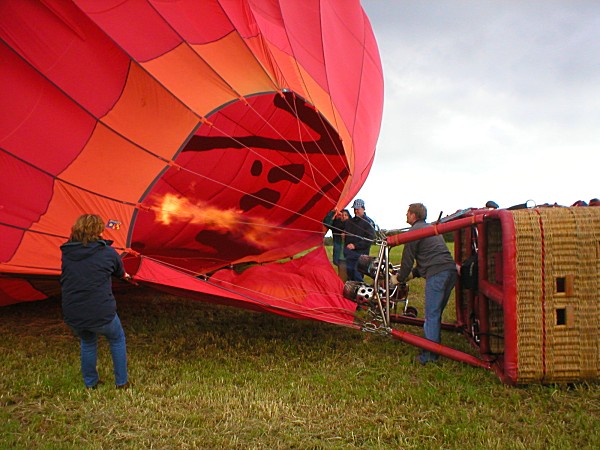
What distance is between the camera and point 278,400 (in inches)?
118

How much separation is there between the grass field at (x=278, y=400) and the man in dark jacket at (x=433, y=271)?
289 millimetres

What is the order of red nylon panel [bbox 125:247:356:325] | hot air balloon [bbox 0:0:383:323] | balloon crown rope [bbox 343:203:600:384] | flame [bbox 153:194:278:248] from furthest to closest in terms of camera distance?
flame [bbox 153:194:278:248], hot air balloon [bbox 0:0:383:323], red nylon panel [bbox 125:247:356:325], balloon crown rope [bbox 343:203:600:384]

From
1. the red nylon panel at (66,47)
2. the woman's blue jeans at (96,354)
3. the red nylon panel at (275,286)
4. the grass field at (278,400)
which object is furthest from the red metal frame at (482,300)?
the red nylon panel at (66,47)

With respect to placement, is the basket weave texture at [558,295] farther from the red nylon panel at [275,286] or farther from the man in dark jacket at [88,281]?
the man in dark jacket at [88,281]

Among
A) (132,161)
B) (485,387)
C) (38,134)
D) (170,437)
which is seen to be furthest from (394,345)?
(38,134)

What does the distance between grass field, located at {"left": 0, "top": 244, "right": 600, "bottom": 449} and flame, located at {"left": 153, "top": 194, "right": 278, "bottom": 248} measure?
1.53m

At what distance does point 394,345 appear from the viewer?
13.6 feet

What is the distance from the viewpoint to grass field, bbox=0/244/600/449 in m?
2.55

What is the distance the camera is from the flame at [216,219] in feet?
18.0

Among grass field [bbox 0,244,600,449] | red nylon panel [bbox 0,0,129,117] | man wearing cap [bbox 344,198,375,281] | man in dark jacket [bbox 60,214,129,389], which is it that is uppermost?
red nylon panel [bbox 0,0,129,117]

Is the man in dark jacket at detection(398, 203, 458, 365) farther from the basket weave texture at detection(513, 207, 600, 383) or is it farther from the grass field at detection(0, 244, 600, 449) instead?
the basket weave texture at detection(513, 207, 600, 383)

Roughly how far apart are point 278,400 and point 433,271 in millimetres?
1445

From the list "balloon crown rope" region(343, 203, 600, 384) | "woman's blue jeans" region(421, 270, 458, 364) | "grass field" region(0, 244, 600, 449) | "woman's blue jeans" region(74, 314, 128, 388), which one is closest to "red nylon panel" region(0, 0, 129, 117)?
"woman's blue jeans" region(74, 314, 128, 388)

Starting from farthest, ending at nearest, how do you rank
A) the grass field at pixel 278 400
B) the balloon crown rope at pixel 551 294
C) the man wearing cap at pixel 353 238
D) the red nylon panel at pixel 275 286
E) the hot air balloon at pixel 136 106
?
1. the man wearing cap at pixel 353 238
2. the hot air balloon at pixel 136 106
3. the red nylon panel at pixel 275 286
4. the balloon crown rope at pixel 551 294
5. the grass field at pixel 278 400
